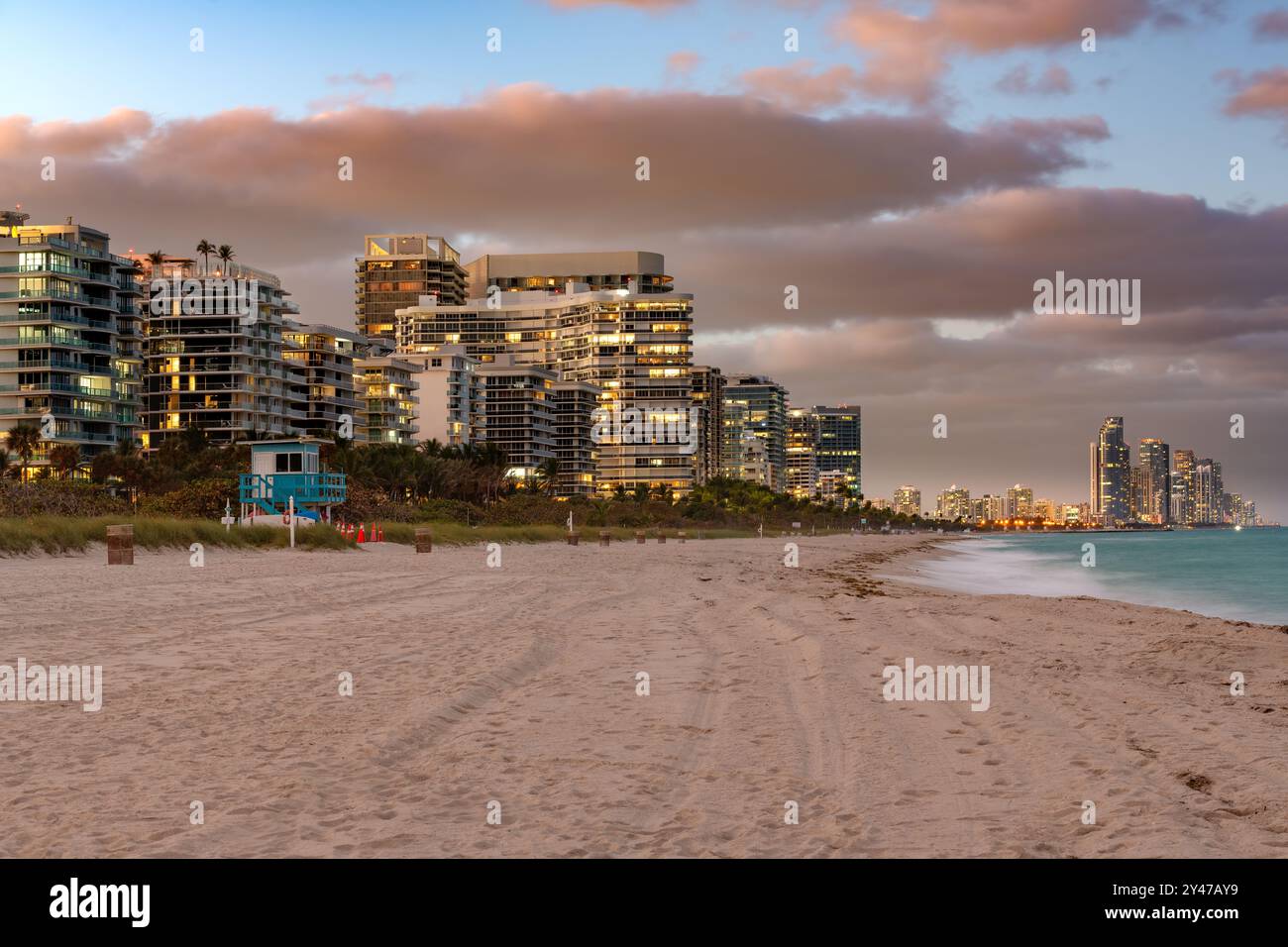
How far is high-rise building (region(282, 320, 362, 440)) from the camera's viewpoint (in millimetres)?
156500

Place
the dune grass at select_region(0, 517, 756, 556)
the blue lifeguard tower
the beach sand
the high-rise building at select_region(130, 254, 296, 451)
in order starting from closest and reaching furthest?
1. the beach sand
2. the dune grass at select_region(0, 517, 756, 556)
3. the blue lifeguard tower
4. the high-rise building at select_region(130, 254, 296, 451)

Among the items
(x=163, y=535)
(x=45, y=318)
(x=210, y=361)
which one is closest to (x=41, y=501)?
(x=163, y=535)

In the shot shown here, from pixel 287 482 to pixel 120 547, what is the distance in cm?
2681

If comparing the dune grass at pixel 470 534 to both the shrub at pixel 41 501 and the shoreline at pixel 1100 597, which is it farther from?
the shoreline at pixel 1100 597

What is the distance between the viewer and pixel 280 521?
47.9 m

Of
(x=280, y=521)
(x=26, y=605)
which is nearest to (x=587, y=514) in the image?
(x=280, y=521)

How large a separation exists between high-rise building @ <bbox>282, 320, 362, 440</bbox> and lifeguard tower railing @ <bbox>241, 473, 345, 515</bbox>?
103 meters

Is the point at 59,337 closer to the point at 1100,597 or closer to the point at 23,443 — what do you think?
the point at 23,443

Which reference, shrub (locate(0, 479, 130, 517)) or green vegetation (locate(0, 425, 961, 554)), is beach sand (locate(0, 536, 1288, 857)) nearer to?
green vegetation (locate(0, 425, 961, 554))

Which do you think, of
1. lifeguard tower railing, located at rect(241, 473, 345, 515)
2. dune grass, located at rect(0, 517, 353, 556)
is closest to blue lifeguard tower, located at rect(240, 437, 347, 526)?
lifeguard tower railing, located at rect(241, 473, 345, 515)

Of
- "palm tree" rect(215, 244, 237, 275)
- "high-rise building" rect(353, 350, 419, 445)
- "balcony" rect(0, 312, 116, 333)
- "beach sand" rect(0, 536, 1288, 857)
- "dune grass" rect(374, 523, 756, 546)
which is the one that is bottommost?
"dune grass" rect(374, 523, 756, 546)

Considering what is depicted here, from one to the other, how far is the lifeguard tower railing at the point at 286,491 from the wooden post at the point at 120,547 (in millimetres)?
24733
